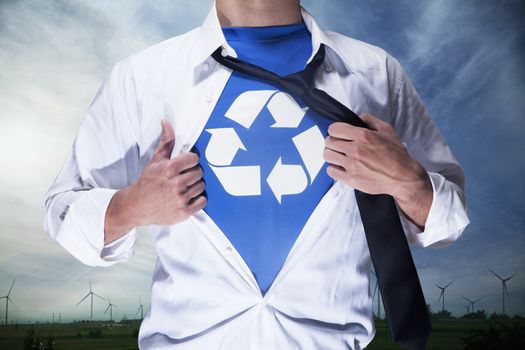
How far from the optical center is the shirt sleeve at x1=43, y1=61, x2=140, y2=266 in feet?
5.14

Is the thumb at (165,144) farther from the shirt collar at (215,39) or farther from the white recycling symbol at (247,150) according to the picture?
the shirt collar at (215,39)

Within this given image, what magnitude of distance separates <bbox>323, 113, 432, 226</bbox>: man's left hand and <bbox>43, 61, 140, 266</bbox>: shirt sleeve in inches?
21.8

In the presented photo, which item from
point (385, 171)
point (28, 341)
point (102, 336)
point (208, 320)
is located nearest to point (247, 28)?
point (385, 171)

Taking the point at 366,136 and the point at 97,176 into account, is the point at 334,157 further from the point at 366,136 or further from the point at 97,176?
the point at 97,176

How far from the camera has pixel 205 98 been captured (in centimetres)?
159

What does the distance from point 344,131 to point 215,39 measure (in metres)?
0.43

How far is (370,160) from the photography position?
1.46m

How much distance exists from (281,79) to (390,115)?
386 mm

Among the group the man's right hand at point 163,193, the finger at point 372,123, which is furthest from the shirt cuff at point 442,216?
the man's right hand at point 163,193

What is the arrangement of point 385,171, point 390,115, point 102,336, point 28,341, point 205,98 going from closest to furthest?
point 385,171
point 205,98
point 390,115
point 28,341
point 102,336

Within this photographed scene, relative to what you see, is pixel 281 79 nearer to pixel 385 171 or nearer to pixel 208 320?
pixel 385 171

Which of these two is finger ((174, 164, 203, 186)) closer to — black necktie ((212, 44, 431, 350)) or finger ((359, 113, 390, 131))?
black necktie ((212, 44, 431, 350))

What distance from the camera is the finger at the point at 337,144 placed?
147 centimetres

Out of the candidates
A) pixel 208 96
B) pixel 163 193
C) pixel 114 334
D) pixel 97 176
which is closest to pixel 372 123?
pixel 208 96
